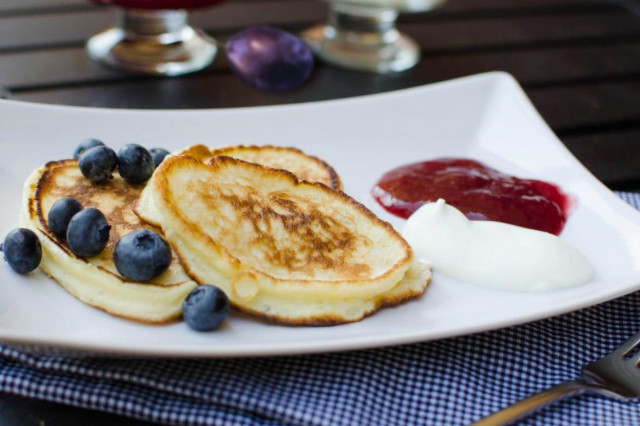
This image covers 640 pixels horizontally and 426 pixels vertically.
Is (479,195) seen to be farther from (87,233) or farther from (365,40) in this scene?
(365,40)

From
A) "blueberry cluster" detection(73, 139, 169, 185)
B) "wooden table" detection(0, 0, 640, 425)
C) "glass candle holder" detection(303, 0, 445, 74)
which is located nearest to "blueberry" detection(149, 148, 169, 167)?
"blueberry cluster" detection(73, 139, 169, 185)

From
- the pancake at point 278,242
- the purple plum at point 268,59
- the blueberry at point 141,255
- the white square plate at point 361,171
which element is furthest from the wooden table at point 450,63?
the blueberry at point 141,255

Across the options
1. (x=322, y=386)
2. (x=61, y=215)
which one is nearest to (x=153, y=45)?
(x=61, y=215)

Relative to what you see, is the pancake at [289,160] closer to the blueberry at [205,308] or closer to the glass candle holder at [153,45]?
the blueberry at [205,308]

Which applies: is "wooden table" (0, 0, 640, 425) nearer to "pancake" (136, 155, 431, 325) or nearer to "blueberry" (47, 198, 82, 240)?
"pancake" (136, 155, 431, 325)

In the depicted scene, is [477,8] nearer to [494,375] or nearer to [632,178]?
[632,178]


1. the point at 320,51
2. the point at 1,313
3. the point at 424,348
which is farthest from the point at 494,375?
the point at 320,51
